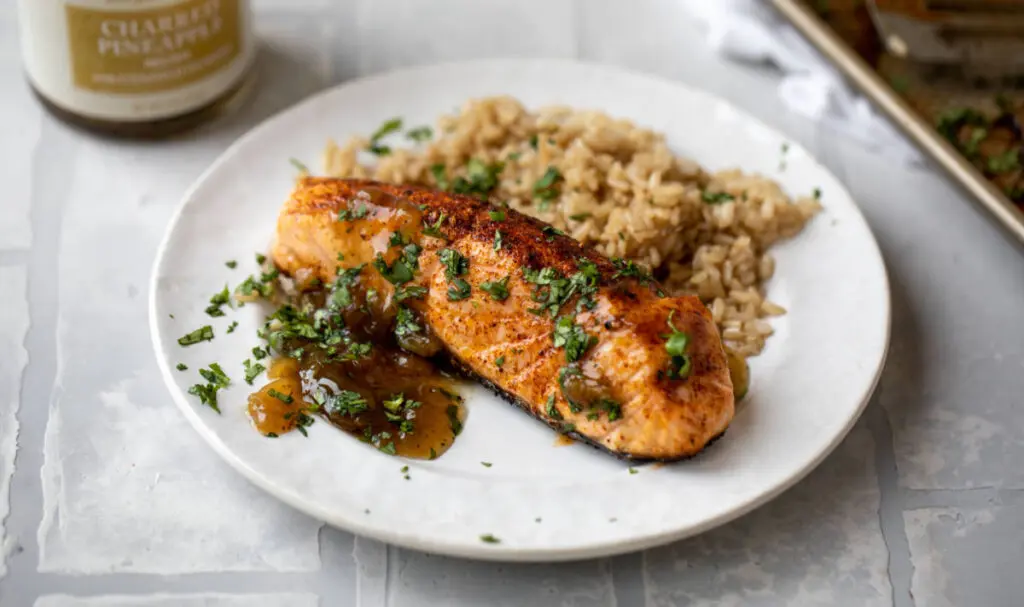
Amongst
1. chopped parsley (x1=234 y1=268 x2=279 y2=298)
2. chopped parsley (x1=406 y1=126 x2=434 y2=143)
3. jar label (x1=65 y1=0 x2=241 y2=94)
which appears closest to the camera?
chopped parsley (x1=234 y1=268 x2=279 y2=298)

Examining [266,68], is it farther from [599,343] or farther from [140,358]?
[599,343]

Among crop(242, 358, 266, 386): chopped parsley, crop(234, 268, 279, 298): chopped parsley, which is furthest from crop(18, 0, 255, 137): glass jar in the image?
crop(242, 358, 266, 386): chopped parsley

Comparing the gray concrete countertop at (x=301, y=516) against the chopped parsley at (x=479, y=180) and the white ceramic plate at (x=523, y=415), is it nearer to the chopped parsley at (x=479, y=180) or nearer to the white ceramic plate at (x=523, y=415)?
the white ceramic plate at (x=523, y=415)

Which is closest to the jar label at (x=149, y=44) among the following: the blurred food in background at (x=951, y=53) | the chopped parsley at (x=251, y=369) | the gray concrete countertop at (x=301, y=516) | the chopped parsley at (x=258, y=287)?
the gray concrete countertop at (x=301, y=516)

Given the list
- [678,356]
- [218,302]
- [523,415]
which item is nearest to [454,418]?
[523,415]

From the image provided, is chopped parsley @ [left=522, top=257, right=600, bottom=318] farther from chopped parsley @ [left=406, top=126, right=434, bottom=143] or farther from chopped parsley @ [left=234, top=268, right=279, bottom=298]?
chopped parsley @ [left=406, top=126, right=434, bottom=143]
